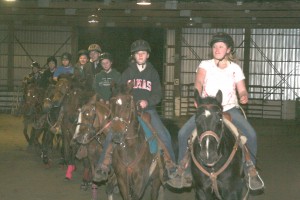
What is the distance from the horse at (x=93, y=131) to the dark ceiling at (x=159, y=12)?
9521 millimetres

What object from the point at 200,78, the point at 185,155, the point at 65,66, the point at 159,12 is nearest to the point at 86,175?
the point at 185,155

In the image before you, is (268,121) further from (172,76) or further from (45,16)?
(45,16)

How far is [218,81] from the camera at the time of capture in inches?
285

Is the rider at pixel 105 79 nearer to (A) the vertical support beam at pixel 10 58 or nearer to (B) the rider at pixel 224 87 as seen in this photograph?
(B) the rider at pixel 224 87

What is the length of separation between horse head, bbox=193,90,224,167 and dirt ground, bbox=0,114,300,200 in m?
3.95

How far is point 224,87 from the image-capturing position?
23.8ft

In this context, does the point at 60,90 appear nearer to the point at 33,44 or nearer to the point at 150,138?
the point at 150,138

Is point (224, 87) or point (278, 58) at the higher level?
point (278, 58)

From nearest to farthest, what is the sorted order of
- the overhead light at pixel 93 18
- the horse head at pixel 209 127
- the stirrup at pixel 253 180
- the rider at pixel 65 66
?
the horse head at pixel 209 127, the stirrup at pixel 253 180, the rider at pixel 65 66, the overhead light at pixel 93 18

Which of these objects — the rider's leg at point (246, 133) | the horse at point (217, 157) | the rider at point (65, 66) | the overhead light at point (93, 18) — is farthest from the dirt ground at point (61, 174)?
the overhead light at point (93, 18)

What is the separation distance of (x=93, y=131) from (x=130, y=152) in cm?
147

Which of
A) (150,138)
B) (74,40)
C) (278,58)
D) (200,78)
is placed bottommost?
(150,138)

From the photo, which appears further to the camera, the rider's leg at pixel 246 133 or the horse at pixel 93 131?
the horse at pixel 93 131

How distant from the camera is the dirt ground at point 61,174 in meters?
10.4
